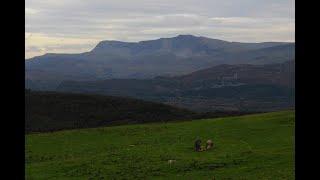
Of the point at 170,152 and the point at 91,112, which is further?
the point at 91,112

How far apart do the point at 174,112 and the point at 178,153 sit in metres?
79.3

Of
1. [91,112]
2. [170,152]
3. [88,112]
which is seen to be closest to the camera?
[170,152]

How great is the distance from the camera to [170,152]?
36.2 m

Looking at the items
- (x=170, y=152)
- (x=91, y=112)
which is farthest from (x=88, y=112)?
(x=170, y=152)

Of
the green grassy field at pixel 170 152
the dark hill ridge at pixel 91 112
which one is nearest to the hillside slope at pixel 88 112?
the dark hill ridge at pixel 91 112

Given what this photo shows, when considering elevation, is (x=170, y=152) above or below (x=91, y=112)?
below

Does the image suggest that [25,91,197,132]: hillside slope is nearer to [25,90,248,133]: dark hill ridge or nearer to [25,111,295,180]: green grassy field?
[25,90,248,133]: dark hill ridge

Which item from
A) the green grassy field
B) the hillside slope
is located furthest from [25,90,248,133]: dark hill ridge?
the green grassy field

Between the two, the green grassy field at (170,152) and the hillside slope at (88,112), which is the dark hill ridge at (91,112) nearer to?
the hillside slope at (88,112)

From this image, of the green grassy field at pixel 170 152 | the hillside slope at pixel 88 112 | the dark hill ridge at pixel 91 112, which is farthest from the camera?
the hillside slope at pixel 88 112

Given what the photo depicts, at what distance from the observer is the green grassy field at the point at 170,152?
94.2 feet

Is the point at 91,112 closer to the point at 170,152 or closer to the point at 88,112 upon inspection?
the point at 88,112
